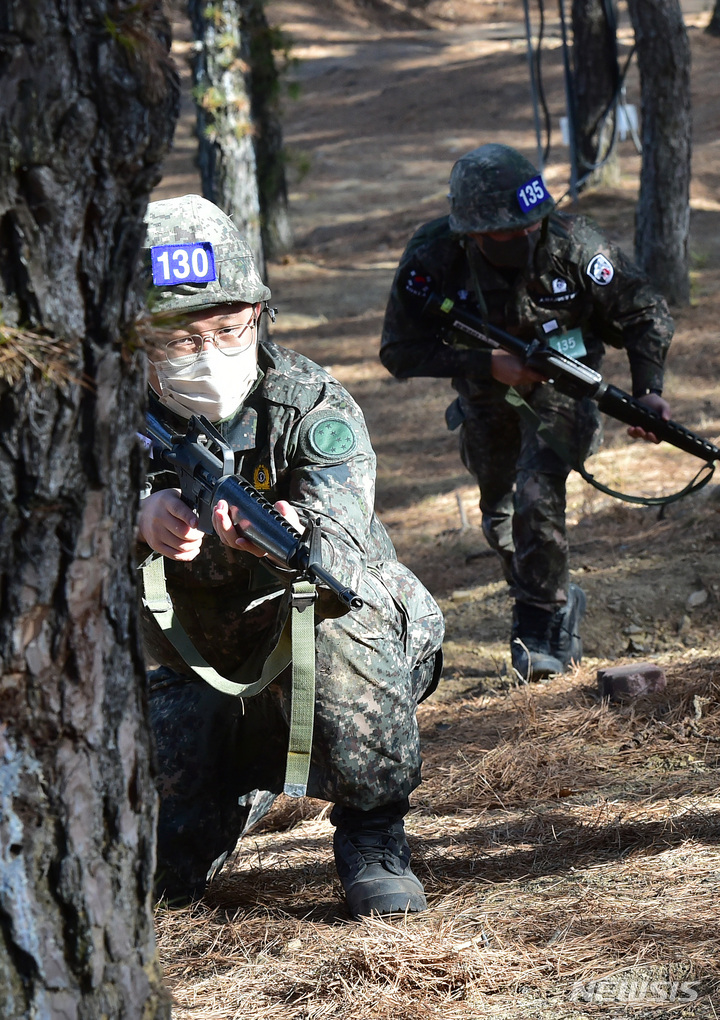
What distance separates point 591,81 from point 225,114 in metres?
5.96

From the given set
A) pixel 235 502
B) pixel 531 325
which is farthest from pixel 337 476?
pixel 531 325

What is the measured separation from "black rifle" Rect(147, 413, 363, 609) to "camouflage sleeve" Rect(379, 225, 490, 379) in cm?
228

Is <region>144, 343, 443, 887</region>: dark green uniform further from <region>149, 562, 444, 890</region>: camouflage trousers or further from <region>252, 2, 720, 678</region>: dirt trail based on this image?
<region>252, 2, 720, 678</region>: dirt trail

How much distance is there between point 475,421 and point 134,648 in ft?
12.1

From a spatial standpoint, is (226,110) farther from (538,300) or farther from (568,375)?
(568,375)

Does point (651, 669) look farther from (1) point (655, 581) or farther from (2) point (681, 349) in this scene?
(2) point (681, 349)

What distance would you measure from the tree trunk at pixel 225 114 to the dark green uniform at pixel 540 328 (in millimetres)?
4945

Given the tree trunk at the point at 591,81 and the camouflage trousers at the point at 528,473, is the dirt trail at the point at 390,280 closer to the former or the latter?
the camouflage trousers at the point at 528,473

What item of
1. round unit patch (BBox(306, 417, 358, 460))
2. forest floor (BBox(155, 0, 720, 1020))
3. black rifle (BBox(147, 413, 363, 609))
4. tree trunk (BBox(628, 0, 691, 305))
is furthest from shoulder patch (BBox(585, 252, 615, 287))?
tree trunk (BBox(628, 0, 691, 305))

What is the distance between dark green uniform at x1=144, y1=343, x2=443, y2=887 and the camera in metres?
2.82

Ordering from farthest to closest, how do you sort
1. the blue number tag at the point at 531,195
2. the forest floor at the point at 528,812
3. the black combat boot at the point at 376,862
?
the blue number tag at the point at 531,195 < the black combat boot at the point at 376,862 < the forest floor at the point at 528,812

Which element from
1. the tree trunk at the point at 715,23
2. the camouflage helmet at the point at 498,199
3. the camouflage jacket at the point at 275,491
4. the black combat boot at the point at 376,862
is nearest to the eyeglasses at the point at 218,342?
the camouflage jacket at the point at 275,491

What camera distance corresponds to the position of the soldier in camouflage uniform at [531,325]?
15.4ft

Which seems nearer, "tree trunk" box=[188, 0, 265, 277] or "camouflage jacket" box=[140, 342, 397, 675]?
"camouflage jacket" box=[140, 342, 397, 675]
